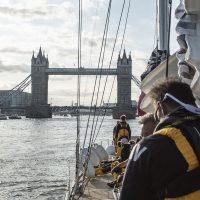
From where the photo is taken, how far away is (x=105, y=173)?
35.6 ft

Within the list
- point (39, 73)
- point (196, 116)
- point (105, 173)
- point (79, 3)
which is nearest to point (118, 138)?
point (105, 173)

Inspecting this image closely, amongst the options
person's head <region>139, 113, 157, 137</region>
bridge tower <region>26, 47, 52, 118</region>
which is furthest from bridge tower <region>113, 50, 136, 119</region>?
person's head <region>139, 113, 157, 137</region>

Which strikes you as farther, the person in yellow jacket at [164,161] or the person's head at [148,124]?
A: the person's head at [148,124]

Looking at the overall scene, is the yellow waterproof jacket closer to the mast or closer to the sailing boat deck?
the mast

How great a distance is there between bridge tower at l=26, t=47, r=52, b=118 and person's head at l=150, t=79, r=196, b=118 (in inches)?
5534

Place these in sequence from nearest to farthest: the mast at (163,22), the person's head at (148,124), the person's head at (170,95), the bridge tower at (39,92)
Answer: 1. the person's head at (170,95)
2. the person's head at (148,124)
3. the mast at (163,22)
4. the bridge tower at (39,92)

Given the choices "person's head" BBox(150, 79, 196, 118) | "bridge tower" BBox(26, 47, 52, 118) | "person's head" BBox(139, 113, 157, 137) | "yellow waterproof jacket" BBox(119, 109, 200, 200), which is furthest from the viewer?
"bridge tower" BBox(26, 47, 52, 118)

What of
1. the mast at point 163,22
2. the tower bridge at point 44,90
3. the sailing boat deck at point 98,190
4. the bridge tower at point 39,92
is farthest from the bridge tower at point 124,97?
the mast at point 163,22

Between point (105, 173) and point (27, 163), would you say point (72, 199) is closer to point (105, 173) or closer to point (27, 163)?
point (105, 173)

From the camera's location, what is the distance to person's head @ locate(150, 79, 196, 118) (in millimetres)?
2301

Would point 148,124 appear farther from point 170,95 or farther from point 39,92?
point 39,92

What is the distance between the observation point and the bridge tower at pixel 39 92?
142750 millimetres

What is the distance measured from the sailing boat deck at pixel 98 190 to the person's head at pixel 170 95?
5.57 metres

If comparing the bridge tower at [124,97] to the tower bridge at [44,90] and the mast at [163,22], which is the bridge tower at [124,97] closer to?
the tower bridge at [44,90]
